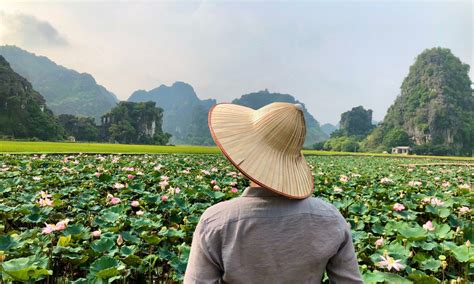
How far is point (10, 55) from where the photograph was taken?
345ft

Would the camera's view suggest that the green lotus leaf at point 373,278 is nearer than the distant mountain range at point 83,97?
Yes

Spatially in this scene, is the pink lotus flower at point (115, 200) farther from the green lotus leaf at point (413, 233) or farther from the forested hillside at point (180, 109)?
the forested hillside at point (180, 109)

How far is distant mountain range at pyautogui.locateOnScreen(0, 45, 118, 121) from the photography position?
8906 centimetres

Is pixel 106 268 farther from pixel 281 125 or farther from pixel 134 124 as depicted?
pixel 134 124

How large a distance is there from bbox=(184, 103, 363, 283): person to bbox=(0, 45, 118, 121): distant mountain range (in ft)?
303

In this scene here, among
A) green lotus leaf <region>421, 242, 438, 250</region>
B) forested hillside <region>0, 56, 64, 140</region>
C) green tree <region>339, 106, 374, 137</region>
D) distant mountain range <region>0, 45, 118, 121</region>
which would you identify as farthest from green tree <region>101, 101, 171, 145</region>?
green lotus leaf <region>421, 242, 438, 250</region>

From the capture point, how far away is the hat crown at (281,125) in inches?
39.1

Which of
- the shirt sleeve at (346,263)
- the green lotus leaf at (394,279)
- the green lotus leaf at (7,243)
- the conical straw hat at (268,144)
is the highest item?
the conical straw hat at (268,144)

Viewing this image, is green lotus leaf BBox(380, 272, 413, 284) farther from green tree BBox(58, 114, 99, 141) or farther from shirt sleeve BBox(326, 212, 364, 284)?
green tree BBox(58, 114, 99, 141)

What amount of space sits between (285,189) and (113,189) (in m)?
3.36

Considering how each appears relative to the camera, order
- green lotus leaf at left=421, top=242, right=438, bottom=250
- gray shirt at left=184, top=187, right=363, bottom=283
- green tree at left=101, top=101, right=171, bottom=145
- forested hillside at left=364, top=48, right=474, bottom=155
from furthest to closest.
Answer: forested hillside at left=364, top=48, right=474, bottom=155
green tree at left=101, top=101, right=171, bottom=145
green lotus leaf at left=421, top=242, right=438, bottom=250
gray shirt at left=184, top=187, right=363, bottom=283

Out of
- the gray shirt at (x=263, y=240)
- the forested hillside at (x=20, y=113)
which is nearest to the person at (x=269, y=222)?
the gray shirt at (x=263, y=240)

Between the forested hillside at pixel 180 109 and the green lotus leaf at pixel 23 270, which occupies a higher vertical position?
the forested hillside at pixel 180 109

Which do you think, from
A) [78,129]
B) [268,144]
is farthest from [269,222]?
[78,129]
